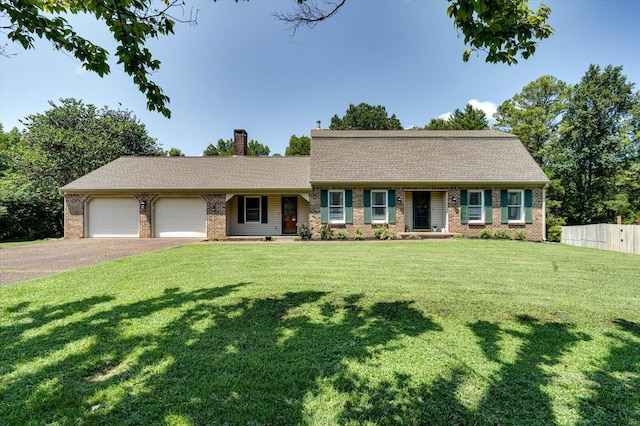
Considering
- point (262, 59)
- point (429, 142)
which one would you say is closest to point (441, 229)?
point (429, 142)

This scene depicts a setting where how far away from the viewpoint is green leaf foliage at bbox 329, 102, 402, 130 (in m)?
39.9

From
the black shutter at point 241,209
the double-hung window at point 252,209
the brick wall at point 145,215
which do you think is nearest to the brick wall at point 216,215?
the black shutter at point 241,209

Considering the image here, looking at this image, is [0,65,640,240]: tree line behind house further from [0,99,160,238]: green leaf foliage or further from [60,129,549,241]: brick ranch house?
[60,129,549,241]: brick ranch house

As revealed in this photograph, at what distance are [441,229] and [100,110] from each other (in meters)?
28.5

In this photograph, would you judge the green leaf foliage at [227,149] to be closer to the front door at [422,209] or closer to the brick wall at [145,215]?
the brick wall at [145,215]

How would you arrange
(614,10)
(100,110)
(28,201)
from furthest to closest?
(100,110) < (28,201) < (614,10)

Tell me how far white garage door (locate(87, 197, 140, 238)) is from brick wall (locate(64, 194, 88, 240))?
15.1 inches

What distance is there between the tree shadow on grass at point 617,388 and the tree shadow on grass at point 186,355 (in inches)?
61.1

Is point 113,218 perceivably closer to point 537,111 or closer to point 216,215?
point 216,215

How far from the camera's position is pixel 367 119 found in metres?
39.9

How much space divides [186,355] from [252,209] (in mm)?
14628

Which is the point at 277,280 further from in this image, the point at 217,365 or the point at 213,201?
the point at 213,201

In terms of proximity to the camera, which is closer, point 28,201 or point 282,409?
point 282,409

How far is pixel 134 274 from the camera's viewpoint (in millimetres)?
6598
